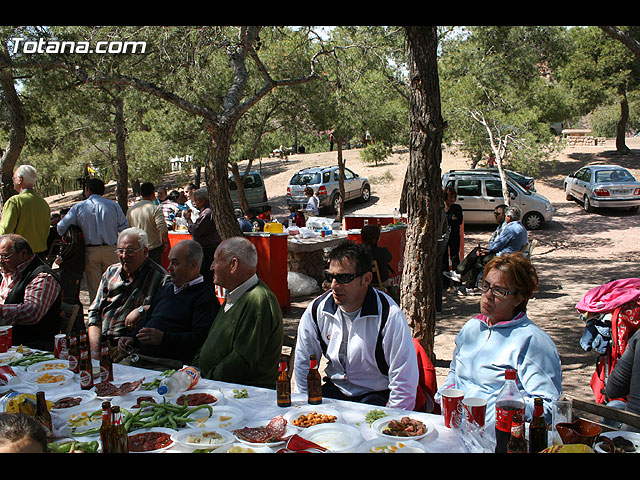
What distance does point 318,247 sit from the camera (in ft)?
34.7

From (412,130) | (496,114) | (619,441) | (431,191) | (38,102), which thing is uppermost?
(38,102)

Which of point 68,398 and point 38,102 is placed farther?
point 38,102

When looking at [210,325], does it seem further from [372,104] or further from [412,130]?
[372,104]

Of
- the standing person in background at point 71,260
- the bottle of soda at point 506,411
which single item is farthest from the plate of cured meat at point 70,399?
the standing person in background at point 71,260

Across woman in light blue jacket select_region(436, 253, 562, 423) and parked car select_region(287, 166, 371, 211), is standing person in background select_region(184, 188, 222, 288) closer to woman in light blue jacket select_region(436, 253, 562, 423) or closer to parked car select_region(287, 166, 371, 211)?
woman in light blue jacket select_region(436, 253, 562, 423)

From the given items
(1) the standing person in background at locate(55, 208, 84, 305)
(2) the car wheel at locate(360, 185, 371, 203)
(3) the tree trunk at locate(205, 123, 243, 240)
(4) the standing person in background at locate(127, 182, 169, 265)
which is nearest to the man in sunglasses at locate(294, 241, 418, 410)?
(3) the tree trunk at locate(205, 123, 243, 240)

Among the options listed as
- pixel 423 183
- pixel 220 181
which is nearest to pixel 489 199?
pixel 220 181

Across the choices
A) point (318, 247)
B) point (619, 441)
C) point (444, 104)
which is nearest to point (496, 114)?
point (444, 104)

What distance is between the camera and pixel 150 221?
867cm

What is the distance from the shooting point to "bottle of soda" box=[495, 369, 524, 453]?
238cm

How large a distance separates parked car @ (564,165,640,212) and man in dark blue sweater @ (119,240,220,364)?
1812 cm

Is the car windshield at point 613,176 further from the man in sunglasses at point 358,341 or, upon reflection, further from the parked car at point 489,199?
the man in sunglasses at point 358,341

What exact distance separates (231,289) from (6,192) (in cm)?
1064

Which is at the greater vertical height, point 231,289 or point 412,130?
point 412,130
